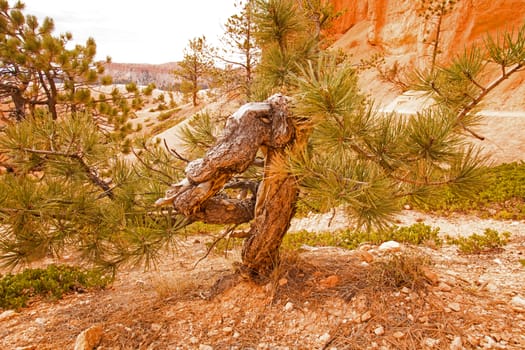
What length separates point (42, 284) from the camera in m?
3.79

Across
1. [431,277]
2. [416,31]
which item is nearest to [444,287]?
[431,277]

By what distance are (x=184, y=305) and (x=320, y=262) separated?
Answer: 1.32m

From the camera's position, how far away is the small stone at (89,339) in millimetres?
2445

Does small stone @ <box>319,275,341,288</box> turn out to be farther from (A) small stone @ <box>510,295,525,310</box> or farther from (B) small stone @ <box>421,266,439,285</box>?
(A) small stone @ <box>510,295,525,310</box>

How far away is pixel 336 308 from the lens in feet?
8.46

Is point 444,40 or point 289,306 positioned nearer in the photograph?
point 289,306

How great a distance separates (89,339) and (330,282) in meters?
1.88

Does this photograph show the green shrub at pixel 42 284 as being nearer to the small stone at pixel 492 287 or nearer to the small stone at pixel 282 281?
the small stone at pixel 282 281

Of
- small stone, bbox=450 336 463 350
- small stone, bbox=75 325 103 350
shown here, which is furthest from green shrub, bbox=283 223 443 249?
small stone, bbox=75 325 103 350

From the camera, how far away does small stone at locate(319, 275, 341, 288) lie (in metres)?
2.85

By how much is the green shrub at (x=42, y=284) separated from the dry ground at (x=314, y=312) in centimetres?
17

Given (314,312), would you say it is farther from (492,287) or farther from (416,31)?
(416,31)

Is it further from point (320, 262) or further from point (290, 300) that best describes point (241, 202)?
point (320, 262)

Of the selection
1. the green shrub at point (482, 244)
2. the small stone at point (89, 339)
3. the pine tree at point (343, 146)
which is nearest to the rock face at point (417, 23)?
the green shrub at point (482, 244)
